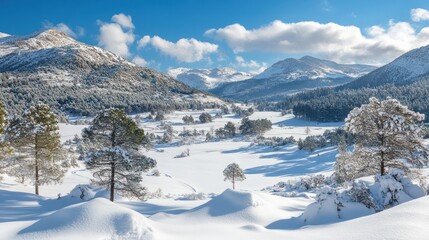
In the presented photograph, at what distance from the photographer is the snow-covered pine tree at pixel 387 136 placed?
21.3 meters

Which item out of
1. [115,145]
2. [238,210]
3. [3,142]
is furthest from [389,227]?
[3,142]

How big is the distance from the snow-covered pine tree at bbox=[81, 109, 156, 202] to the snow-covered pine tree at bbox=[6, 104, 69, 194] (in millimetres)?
4390

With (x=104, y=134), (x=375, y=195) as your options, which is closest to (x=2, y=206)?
(x=104, y=134)

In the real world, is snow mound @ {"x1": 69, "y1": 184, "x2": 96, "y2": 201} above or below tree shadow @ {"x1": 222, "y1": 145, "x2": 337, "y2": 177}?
above

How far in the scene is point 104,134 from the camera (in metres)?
26.8

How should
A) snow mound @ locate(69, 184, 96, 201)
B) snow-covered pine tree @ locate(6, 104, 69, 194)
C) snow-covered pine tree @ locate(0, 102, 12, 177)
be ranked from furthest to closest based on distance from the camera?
snow-covered pine tree @ locate(6, 104, 69, 194) < snow mound @ locate(69, 184, 96, 201) < snow-covered pine tree @ locate(0, 102, 12, 177)

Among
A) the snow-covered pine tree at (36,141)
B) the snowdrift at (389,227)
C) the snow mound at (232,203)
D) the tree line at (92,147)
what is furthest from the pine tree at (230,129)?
the snowdrift at (389,227)

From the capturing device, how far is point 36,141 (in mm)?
29188

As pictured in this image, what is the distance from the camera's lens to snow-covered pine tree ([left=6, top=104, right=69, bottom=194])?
28703 millimetres

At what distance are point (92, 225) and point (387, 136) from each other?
1770 cm

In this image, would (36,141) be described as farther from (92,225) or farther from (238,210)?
(238,210)

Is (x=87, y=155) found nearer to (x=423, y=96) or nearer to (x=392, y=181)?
(x=392, y=181)

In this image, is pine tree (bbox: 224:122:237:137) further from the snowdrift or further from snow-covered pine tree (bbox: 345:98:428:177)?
the snowdrift

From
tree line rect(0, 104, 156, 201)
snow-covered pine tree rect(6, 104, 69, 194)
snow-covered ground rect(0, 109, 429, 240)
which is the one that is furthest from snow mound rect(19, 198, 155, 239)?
snow-covered pine tree rect(6, 104, 69, 194)
